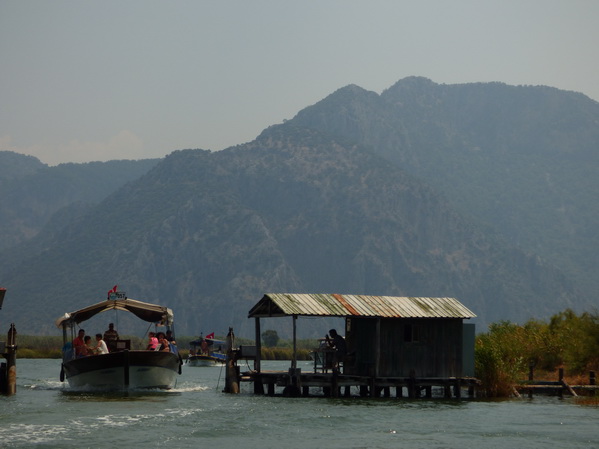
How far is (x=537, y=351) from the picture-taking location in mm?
69625

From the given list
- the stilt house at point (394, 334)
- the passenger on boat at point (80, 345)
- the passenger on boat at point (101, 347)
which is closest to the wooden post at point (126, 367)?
the passenger on boat at point (101, 347)

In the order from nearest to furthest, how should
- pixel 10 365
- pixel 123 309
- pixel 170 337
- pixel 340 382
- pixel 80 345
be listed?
pixel 10 365 → pixel 340 382 → pixel 80 345 → pixel 170 337 → pixel 123 309

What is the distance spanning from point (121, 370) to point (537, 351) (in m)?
28.6

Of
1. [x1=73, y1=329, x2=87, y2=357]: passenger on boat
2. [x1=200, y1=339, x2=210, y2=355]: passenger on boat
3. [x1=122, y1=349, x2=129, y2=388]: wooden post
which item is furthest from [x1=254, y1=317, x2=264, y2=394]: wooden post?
[x1=200, y1=339, x2=210, y2=355]: passenger on boat

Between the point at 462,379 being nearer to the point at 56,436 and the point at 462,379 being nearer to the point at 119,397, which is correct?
the point at 119,397

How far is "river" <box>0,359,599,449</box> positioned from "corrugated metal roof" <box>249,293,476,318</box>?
3863mm

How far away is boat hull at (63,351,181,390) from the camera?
171ft

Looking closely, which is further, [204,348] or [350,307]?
[204,348]

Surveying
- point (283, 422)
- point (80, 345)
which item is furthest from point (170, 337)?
point (283, 422)

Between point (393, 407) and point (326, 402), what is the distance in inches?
116

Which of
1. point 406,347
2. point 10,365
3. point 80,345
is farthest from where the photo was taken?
point 80,345

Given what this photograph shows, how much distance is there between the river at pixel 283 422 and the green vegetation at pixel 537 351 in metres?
1.70

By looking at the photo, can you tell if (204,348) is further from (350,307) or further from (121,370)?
(350,307)

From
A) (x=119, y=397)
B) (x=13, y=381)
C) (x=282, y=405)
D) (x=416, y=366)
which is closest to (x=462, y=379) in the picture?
(x=416, y=366)
